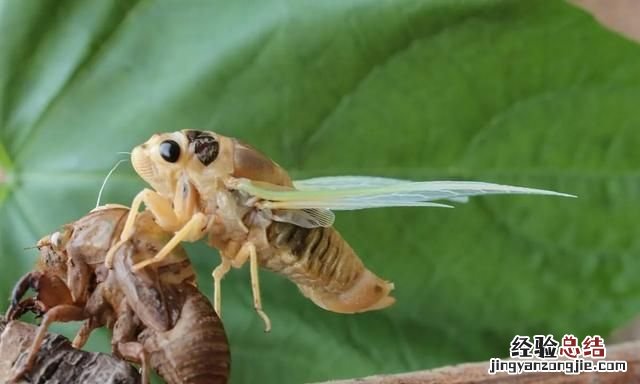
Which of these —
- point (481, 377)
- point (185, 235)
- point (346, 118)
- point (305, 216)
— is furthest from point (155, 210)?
point (346, 118)

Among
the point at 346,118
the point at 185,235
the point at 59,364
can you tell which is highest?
the point at 346,118

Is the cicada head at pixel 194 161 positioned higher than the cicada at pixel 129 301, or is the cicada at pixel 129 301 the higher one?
the cicada head at pixel 194 161

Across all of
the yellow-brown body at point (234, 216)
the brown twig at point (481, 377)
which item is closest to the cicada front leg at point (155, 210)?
the yellow-brown body at point (234, 216)

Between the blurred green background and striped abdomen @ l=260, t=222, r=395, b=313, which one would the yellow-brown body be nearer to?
striped abdomen @ l=260, t=222, r=395, b=313

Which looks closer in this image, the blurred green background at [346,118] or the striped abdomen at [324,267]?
the striped abdomen at [324,267]

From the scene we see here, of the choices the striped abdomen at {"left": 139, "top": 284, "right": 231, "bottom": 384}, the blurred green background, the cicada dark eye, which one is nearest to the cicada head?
the cicada dark eye

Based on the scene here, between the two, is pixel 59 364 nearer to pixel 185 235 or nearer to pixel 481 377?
pixel 185 235

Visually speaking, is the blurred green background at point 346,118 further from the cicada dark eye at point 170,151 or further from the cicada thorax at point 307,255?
the cicada dark eye at point 170,151

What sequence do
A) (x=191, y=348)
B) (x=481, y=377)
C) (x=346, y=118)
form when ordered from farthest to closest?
(x=346, y=118) → (x=481, y=377) → (x=191, y=348)
